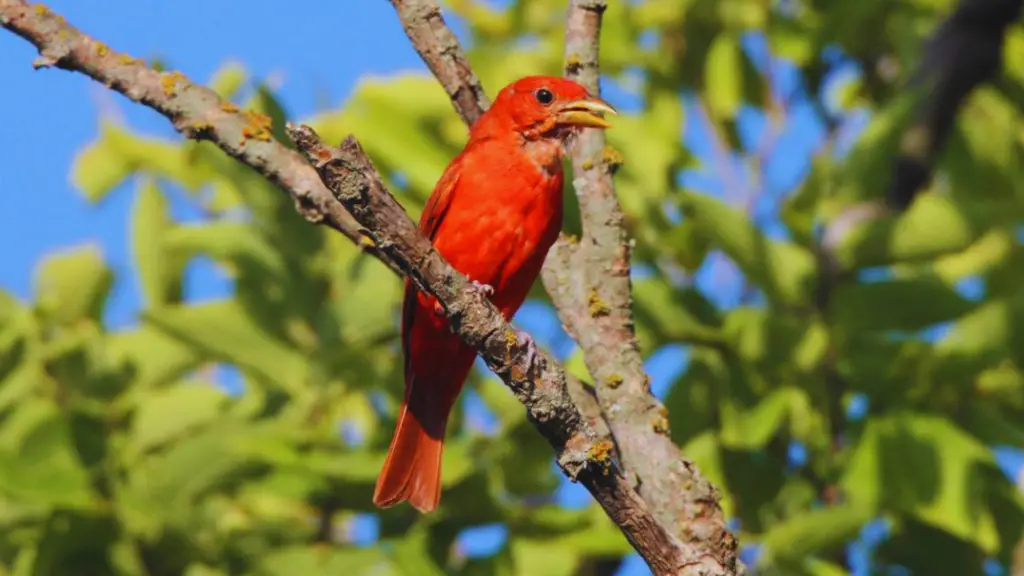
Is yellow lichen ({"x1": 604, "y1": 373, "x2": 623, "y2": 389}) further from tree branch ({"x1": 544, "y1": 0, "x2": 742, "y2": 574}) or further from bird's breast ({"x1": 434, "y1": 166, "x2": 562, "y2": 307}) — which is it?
bird's breast ({"x1": 434, "y1": 166, "x2": 562, "y2": 307})

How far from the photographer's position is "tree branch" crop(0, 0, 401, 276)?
312 centimetres

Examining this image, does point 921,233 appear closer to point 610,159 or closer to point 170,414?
point 610,159

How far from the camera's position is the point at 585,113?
3893 millimetres

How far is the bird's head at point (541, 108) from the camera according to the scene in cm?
398

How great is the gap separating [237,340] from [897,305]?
186 centimetres

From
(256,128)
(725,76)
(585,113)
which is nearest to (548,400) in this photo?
(256,128)

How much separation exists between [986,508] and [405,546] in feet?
5.15

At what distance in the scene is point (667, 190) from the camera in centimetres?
459

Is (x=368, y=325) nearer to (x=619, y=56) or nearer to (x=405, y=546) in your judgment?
(x=405, y=546)

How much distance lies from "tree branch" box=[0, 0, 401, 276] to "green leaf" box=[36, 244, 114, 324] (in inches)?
66.2

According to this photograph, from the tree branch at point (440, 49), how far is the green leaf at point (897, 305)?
50.0 inches

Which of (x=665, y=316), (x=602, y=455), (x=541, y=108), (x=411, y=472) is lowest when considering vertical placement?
(x=602, y=455)

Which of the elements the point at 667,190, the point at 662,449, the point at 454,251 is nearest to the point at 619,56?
the point at 667,190

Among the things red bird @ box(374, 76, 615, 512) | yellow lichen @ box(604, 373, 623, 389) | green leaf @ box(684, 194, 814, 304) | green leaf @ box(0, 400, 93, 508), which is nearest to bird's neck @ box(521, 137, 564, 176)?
red bird @ box(374, 76, 615, 512)
